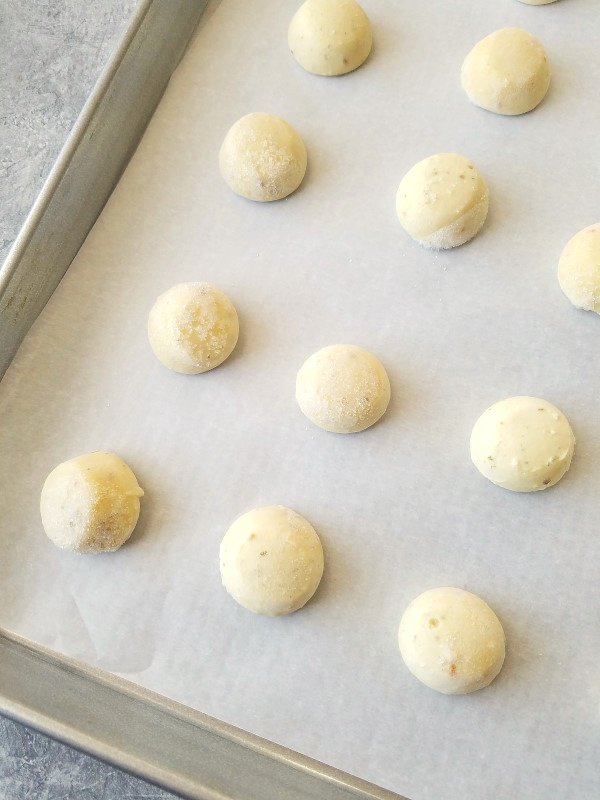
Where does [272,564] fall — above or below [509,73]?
below

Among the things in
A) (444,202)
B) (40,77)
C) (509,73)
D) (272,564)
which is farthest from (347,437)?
(40,77)

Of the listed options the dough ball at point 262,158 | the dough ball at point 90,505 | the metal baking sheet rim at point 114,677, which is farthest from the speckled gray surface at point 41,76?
the dough ball at point 90,505

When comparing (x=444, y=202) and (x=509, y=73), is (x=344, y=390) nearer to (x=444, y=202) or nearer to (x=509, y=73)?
(x=444, y=202)

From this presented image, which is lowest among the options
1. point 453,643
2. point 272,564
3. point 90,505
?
point 453,643

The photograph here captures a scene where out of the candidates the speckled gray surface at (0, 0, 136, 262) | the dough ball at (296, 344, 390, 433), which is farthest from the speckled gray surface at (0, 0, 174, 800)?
the dough ball at (296, 344, 390, 433)

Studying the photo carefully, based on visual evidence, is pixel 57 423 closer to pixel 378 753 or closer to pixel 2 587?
pixel 2 587

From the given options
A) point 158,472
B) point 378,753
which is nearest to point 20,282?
point 158,472
